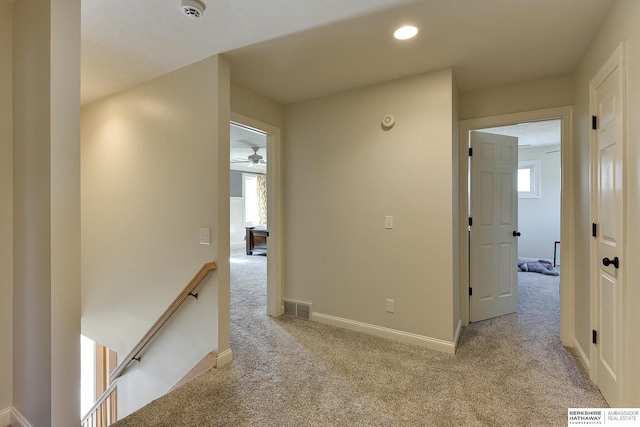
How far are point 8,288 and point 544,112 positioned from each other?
4219 millimetres

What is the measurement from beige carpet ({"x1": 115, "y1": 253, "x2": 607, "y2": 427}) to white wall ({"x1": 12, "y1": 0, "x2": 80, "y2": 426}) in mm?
532

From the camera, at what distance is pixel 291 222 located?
335cm

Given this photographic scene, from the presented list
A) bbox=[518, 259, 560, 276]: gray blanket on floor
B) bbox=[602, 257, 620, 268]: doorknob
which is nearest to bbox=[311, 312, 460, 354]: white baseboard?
bbox=[602, 257, 620, 268]: doorknob

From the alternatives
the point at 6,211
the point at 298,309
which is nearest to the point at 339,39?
the point at 6,211

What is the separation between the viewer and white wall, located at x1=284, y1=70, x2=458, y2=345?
253 cm

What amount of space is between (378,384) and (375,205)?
Result: 1.51 metres

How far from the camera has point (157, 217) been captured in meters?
2.71

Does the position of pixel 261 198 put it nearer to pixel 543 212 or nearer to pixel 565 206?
pixel 543 212

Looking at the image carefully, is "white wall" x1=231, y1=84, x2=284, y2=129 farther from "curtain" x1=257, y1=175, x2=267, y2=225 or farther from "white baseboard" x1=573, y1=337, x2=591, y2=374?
"curtain" x1=257, y1=175, x2=267, y2=225

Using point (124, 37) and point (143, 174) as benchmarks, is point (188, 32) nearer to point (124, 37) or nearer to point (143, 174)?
point (124, 37)

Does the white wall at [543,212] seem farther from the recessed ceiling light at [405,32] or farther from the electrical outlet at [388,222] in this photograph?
the recessed ceiling light at [405,32]

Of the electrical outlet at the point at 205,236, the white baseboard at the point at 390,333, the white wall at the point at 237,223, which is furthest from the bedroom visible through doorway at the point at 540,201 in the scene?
the white wall at the point at 237,223

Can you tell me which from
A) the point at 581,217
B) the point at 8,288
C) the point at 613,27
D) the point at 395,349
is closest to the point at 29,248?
the point at 8,288

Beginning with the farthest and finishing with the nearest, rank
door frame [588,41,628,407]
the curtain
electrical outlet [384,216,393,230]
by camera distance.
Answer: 1. the curtain
2. electrical outlet [384,216,393,230]
3. door frame [588,41,628,407]
